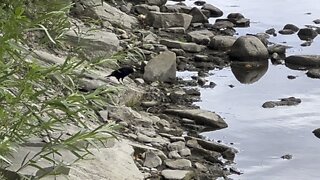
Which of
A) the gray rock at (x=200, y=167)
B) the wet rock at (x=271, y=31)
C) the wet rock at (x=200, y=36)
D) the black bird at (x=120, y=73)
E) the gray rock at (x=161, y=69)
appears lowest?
the wet rock at (x=271, y=31)

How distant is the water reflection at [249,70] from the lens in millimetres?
9828

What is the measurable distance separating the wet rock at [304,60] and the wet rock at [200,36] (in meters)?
1.17

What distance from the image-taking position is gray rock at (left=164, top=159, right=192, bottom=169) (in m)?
6.28

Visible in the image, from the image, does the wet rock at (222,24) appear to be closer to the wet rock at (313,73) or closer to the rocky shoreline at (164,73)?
the rocky shoreline at (164,73)

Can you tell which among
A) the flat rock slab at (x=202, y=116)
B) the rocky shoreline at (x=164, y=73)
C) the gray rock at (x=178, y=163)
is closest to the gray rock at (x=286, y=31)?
the rocky shoreline at (x=164, y=73)

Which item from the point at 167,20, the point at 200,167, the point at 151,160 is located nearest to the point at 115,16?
the point at 167,20

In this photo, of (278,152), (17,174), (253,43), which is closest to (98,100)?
(17,174)

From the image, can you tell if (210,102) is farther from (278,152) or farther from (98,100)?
(98,100)

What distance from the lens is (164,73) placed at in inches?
345

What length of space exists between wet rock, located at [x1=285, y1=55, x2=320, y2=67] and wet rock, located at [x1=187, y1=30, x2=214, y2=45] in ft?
3.84

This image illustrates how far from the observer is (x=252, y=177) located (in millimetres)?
6434

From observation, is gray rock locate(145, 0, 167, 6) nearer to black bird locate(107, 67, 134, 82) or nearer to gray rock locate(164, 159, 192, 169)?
black bird locate(107, 67, 134, 82)

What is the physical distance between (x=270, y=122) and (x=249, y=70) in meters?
2.31

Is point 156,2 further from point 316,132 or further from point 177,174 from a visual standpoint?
point 177,174
